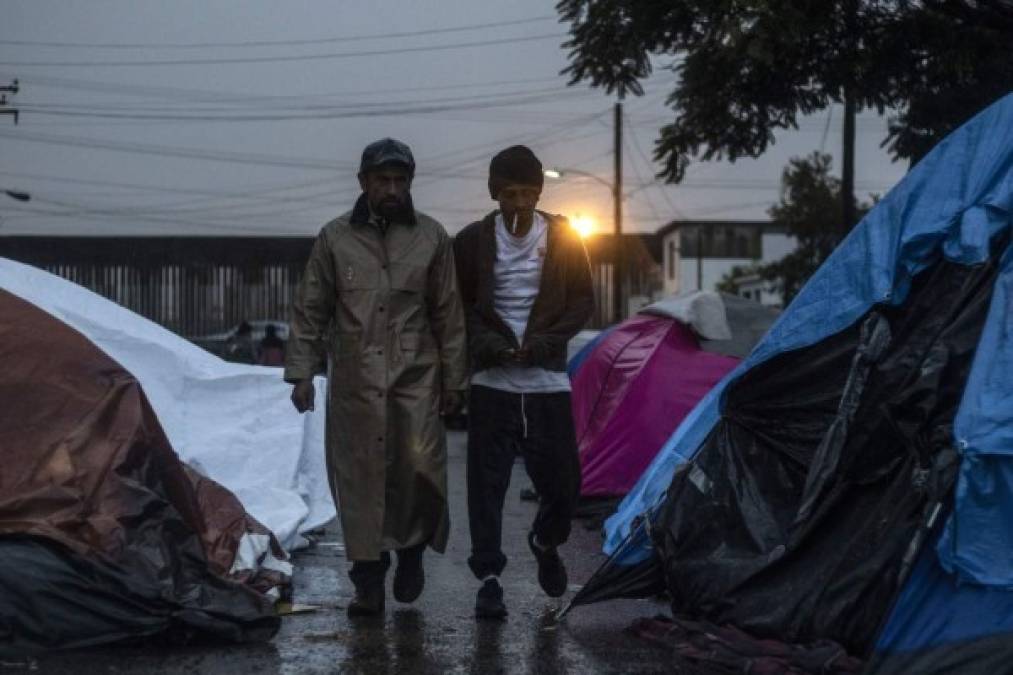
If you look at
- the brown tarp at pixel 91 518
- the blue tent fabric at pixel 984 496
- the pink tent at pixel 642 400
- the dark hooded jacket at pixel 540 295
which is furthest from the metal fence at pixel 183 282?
the blue tent fabric at pixel 984 496

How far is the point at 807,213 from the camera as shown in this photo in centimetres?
3266

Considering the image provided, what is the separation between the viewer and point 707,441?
5.92 m

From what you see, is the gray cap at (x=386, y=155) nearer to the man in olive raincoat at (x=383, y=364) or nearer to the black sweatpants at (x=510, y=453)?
the man in olive raincoat at (x=383, y=364)

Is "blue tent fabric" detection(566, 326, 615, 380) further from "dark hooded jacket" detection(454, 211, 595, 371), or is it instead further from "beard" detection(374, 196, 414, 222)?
"beard" detection(374, 196, 414, 222)

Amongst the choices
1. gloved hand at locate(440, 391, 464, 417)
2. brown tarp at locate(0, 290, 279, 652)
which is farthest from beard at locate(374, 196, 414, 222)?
brown tarp at locate(0, 290, 279, 652)

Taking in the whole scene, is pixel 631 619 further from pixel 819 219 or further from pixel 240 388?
pixel 819 219

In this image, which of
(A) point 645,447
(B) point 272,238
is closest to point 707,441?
(A) point 645,447

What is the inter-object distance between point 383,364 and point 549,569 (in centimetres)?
108

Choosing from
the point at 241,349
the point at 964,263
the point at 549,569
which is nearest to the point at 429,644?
the point at 549,569

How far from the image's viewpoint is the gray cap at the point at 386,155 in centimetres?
594

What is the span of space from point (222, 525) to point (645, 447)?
14.7 ft

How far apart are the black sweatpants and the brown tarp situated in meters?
0.92

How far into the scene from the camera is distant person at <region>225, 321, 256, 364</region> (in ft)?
85.5

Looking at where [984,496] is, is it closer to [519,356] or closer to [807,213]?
[519,356]
